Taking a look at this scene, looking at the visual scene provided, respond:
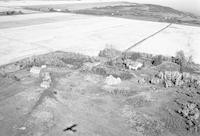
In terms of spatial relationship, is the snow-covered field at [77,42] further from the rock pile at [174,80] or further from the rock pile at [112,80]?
the rock pile at [112,80]

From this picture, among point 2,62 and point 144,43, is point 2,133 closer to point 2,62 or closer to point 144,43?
point 2,62

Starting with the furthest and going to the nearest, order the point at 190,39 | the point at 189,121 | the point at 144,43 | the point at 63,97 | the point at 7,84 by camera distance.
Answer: the point at 190,39
the point at 144,43
the point at 7,84
the point at 63,97
the point at 189,121

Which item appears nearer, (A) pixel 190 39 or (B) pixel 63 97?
(B) pixel 63 97

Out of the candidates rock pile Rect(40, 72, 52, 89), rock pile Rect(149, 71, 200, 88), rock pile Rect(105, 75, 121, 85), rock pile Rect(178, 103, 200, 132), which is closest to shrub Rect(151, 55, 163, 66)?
rock pile Rect(149, 71, 200, 88)

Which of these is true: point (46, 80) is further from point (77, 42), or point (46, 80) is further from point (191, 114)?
point (77, 42)

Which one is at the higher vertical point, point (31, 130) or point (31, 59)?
point (31, 59)

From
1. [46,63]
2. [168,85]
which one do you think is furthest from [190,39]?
[46,63]

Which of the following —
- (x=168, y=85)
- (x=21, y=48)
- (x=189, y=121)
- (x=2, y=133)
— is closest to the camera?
(x=2, y=133)
